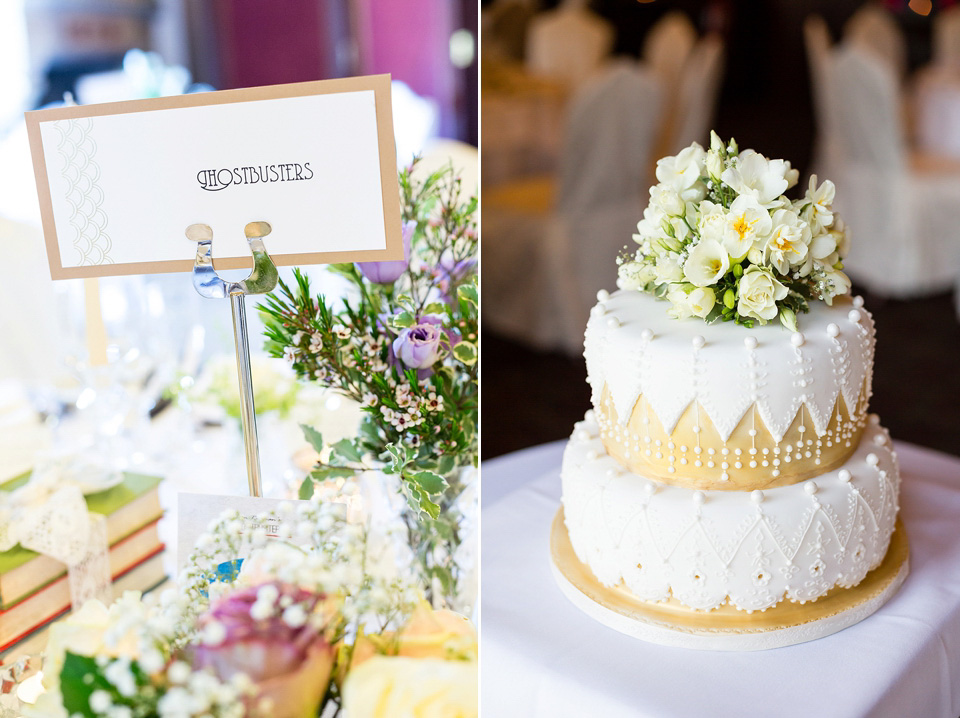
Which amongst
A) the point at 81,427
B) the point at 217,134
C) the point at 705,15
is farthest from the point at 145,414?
the point at 705,15

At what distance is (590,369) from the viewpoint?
1.31m

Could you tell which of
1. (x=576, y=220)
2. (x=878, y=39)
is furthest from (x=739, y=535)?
(x=878, y=39)

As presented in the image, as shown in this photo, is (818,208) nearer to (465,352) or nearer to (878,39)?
(465,352)

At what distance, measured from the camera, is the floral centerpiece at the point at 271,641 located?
2.39 ft

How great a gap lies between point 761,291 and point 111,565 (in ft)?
3.37

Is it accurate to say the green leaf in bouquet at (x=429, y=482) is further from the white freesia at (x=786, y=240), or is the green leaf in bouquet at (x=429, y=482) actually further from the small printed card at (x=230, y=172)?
the white freesia at (x=786, y=240)

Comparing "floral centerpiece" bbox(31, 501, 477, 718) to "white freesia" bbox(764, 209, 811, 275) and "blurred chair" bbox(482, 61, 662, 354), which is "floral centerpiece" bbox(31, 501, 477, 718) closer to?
"white freesia" bbox(764, 209, 811, 275)

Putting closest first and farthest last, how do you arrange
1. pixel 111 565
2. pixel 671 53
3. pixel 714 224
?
pixel 714 224
pixel 111 565
pixel 671 53

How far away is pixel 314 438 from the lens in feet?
3.60

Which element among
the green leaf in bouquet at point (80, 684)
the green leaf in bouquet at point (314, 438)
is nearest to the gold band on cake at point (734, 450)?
the green leaf in bouquet at point (314, 438)

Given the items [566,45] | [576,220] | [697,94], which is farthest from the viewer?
[566,45]

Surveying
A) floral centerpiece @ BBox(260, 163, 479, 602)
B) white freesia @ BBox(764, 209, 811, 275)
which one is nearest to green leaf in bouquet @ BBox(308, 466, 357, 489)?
floral centerpiece @ BBox(260, 163, 479, 602)

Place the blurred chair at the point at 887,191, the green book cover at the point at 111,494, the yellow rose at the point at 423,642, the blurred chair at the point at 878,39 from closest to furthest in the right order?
the yellow rose at the point at 423,642 < the green book cover at the point at 111,494 < the blurred chair at the point at 887,191 < the blurred chair at the point at 878,39

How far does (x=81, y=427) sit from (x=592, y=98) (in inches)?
109
